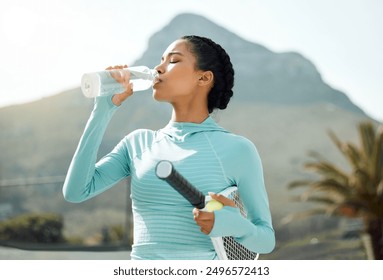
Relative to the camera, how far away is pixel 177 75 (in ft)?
5.33

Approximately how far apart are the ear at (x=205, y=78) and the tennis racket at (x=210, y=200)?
260 millimetres

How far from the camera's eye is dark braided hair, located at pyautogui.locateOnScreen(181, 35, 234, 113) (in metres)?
1.67

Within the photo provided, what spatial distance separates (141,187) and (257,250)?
0.26 meters

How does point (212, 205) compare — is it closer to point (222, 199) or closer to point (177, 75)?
point (222, 199)

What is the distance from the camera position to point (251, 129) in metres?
31.2

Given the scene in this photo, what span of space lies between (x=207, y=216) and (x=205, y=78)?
0.42 m

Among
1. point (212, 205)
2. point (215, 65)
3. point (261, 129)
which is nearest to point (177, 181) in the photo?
point (212, 205)

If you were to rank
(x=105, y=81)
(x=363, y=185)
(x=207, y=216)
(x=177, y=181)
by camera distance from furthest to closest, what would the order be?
(x=363, y=185) → (x=105, y=81) → (x=207, y=216) → (x=177, y=181)

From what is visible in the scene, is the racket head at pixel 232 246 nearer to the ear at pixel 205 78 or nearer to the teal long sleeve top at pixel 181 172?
the teal long sleeve top at pixel 181 172

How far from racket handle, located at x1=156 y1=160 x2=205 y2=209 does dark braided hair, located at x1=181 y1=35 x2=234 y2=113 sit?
1.36 ft

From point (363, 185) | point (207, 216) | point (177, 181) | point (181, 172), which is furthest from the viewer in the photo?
point (363, 185)

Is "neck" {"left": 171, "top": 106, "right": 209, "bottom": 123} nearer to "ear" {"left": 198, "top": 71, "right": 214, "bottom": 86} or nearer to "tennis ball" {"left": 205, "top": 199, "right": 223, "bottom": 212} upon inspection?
"ear" {"left": 198, "top": 71, "right": 214, "bottom": 86}

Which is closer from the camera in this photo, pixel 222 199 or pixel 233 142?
pixel 222 199

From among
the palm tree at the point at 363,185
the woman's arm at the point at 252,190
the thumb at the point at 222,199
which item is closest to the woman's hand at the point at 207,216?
the thumb at the point at 222,199
